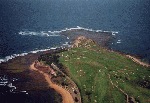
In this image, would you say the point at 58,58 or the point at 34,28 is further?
the point at 34,28

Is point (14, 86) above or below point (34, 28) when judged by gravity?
below

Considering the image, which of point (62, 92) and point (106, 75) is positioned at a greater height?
point (106, 75)

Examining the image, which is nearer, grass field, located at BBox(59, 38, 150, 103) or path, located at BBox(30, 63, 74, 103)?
grass field, located at BBox(59, 38, 150, 103)

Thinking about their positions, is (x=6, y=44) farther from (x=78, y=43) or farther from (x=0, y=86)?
(x=0, y=86)

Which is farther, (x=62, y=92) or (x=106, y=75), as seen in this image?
(x=106, y=75)

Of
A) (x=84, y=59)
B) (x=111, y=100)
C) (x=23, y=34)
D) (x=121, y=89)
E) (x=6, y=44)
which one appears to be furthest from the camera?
(x=23, y=34)

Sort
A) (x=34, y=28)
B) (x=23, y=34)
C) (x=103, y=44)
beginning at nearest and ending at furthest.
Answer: (x=103, y=44) → (x=23, y=34) → (x=34, y=28)

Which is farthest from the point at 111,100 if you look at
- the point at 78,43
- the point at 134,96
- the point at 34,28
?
the point at 34,28

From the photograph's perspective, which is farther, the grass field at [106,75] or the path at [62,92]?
the path at [62,92]
